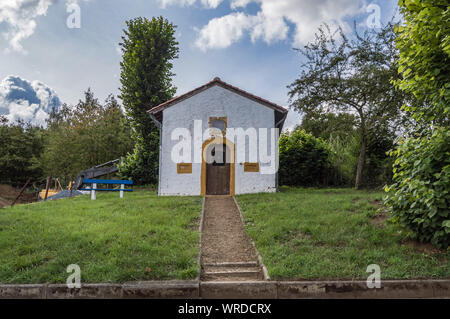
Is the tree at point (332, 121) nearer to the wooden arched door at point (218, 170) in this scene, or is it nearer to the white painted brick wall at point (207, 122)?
the white painted brick wall at point (207, 122)

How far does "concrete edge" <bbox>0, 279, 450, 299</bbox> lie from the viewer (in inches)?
189

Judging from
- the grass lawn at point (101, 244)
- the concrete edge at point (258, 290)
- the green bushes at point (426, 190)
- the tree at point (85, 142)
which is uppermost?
the tree at point (85, 142)

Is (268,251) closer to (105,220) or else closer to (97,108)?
(105,220)

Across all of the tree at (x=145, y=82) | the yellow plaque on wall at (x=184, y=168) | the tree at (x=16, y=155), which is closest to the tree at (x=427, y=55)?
the yellow plaque on wall at (x=184, y=168)

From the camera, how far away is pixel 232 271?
18.7ft

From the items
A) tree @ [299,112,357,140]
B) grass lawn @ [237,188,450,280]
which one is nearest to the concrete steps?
grass lawn @ [237,188,450,280]

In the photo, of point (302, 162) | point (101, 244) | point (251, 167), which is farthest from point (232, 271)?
point (302, 162)

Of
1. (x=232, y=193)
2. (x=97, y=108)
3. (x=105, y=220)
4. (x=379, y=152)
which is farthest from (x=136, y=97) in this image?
(x=379, y=152)

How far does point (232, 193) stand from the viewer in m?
13.7

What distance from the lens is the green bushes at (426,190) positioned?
5.66 meters

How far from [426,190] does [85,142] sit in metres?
22.9

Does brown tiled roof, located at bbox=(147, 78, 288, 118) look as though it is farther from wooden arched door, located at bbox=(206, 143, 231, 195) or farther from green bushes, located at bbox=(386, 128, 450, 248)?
green bushes, located at bbox=(386, 128, 450, 248)

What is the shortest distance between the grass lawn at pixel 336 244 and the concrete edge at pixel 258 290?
0.22 metres
